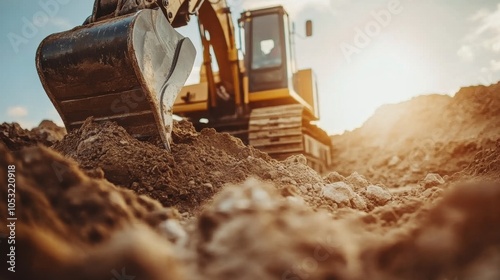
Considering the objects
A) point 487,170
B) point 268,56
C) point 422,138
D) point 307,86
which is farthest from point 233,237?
point 422,138

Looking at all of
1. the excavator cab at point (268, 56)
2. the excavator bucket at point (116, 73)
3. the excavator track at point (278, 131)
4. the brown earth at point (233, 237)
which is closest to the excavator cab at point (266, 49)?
the excavator cab at point (268, 56)

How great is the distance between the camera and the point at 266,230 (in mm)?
1103

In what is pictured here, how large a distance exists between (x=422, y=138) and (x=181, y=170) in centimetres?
1488

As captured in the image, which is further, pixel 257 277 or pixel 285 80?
pixel 285 80

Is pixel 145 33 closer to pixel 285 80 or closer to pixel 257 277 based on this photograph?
pixel 257 277

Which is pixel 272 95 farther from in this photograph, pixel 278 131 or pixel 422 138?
pixel 422 138

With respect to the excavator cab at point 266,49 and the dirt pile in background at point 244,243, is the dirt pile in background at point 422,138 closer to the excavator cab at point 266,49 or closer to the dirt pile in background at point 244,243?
the excavator cab at point 266,49

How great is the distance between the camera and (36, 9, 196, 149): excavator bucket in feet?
9.90

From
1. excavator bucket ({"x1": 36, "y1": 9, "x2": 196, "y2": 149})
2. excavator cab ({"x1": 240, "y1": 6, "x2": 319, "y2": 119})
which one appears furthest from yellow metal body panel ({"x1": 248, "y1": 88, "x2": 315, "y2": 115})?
excavator bucket ({"x1": 36, "y1": 9, "x2": 196, "y2": 149})

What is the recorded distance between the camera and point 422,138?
15742 mm

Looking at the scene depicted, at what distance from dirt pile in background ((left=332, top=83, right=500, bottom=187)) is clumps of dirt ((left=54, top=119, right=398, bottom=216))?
805 cm

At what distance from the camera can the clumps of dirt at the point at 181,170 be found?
2.79 m

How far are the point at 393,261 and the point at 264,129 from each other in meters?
5.73

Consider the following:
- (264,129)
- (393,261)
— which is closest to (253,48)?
(264,129)
